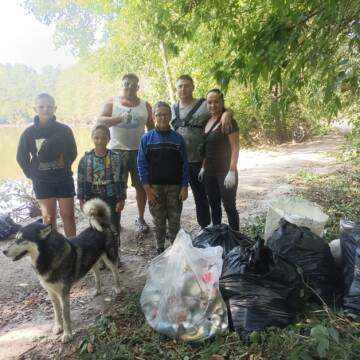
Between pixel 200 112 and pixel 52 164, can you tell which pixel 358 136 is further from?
pixel 52 164

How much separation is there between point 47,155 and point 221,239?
1875 millimetres

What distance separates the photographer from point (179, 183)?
3.60m

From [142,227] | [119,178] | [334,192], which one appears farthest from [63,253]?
[334,192]

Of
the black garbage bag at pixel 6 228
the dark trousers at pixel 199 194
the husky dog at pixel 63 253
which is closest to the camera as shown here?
the husky dog at pixel 63 253

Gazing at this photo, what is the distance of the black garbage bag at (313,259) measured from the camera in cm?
266

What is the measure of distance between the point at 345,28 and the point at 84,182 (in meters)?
2.54

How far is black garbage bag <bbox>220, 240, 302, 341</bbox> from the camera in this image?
244 centimetres

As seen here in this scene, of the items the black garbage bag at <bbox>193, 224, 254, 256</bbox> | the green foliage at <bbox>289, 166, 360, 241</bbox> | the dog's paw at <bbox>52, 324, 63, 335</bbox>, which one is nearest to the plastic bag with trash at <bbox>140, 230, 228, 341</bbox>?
the black garbage bag at <bbox>193, 224, 254, 256</bbox>

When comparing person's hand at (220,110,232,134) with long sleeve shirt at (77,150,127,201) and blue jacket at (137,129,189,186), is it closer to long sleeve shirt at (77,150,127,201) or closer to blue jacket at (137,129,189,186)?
blue jacket at (137,129,189,186)

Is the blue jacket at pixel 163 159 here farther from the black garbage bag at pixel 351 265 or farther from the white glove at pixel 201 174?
the black garbage bag at pixel 351 265

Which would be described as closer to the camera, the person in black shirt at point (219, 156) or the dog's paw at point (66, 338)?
the dog's paw at point (66, 338)

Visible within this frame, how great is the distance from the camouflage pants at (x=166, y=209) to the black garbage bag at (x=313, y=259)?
1.10m

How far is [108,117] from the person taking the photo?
4082 mm

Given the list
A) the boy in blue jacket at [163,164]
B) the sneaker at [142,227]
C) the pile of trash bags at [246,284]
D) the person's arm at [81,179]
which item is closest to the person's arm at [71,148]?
the person's arm at [81,179]
